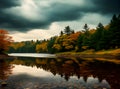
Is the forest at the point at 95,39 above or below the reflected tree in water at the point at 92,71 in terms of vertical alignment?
A: above

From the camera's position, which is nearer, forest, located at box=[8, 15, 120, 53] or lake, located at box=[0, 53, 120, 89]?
lake, located at box=[0, 53, 120, 89]

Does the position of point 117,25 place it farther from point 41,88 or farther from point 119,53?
point 41,88

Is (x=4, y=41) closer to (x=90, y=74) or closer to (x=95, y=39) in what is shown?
(x=95, y=39)

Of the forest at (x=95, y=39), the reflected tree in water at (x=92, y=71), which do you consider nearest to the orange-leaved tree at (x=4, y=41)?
the forest at (x=95, y=39)

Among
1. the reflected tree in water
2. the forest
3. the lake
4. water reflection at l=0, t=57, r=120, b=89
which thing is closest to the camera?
the lake

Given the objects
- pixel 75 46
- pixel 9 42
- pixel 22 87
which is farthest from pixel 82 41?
pixel 22 87

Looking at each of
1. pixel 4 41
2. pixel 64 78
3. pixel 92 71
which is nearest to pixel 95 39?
pixel 4 41

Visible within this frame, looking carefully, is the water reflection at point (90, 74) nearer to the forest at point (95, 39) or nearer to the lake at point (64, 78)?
the lake at point (64, 78)

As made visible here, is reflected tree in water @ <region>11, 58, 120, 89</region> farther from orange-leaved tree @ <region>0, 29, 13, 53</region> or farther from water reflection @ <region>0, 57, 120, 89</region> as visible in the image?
orange-leaved tree @ <region>0, 29, 13, 53</region>

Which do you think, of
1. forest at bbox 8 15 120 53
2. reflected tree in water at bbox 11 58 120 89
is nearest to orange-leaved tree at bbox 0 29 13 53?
forest at bbox 8 15 120 53

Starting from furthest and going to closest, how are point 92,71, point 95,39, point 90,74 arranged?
point 95,39 → point 92,71 → point 90,74

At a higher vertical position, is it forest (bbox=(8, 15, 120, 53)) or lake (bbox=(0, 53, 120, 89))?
forest (bbox=(8, 15, 120, 53))

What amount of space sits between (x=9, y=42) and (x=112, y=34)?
4604 centimetres

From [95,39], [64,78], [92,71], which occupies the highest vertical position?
[95,39]
